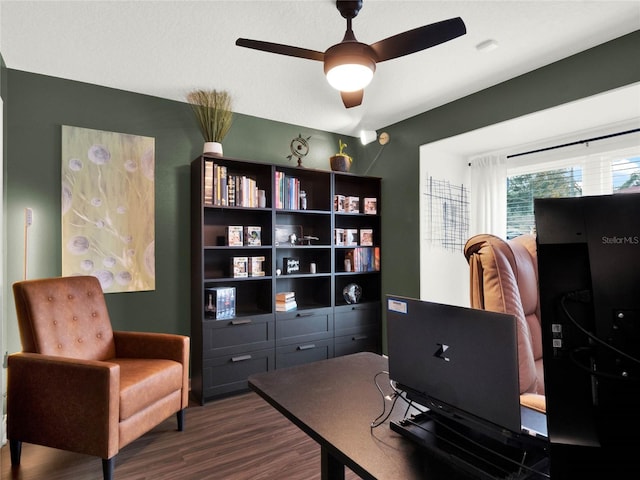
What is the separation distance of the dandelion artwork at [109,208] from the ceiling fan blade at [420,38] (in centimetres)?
218

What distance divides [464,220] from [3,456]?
398 centimetres

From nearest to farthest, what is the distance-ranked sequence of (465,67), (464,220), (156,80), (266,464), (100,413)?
(100,413) < (266,464) < (465,67) < (156,80) < (464,220)

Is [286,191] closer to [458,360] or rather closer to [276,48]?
[276,48]

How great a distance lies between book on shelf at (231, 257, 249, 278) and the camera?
3168 millimetres

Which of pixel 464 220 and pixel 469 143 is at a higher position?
pixel 469 143

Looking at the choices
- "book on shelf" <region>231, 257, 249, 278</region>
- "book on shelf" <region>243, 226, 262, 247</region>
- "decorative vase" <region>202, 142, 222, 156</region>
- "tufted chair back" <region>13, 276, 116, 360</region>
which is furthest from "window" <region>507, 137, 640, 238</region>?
"tufted chair back" <region>13, 276, 116, 360</region>

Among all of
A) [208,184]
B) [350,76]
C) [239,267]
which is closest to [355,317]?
[239,267]

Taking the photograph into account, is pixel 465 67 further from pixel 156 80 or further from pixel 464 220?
pixel 156 80

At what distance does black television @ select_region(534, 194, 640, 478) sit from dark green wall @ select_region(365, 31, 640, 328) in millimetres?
2292

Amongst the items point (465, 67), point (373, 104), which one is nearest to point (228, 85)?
point (373, 104)

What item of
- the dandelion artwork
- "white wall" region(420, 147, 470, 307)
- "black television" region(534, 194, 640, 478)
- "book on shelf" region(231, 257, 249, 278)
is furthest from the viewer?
"white wall" region(420, 147, 470, 307)

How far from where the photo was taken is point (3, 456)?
2.16 m

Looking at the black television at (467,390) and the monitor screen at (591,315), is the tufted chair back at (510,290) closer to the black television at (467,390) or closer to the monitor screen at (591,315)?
the black television at (467,390)

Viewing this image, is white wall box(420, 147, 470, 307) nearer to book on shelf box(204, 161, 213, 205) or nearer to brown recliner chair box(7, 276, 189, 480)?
book on shelf box(204, 161, 213, 205)
